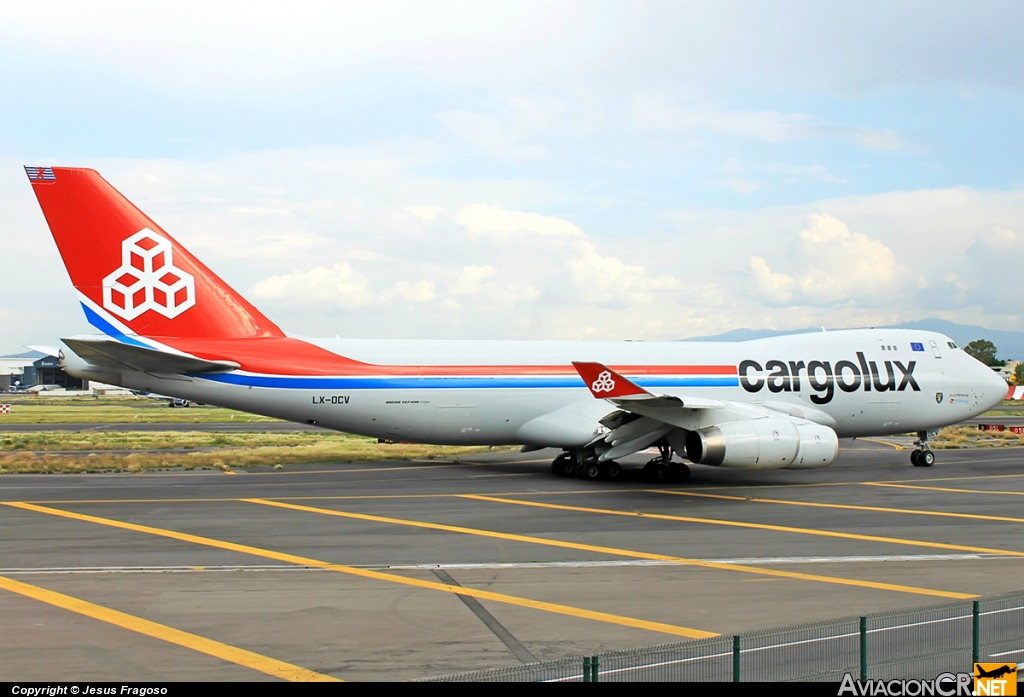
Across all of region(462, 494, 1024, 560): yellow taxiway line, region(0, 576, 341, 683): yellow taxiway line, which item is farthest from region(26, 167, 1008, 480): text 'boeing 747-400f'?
region(0, 576, 341, 683): yellow taxiway line

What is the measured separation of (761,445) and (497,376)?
9378 mm

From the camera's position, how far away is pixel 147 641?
11.4 meters

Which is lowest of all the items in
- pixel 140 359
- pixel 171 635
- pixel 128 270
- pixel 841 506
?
pixel 171 635

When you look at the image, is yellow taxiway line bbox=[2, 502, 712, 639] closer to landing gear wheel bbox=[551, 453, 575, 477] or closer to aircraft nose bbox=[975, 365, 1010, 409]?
landing gear wheel bbox=[551, 453, 575, 477]

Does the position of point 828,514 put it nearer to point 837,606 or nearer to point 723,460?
point 723,460

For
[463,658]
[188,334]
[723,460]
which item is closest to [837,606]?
[463,658]

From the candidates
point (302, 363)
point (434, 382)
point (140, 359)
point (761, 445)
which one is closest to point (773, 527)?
point (761, 445)

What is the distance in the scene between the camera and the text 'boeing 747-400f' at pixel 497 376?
89.1 feet

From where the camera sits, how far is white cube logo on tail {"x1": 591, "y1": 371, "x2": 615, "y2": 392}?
85.9ft

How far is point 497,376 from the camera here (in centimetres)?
3111

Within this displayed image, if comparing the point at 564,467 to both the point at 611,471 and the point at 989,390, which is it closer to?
the point at 611,471

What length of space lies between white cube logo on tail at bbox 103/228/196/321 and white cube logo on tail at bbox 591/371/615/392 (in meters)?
13.4

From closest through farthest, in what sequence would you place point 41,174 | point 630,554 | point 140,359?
point 630,554
point 140,359
point 41,174

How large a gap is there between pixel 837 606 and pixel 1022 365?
160 meters
